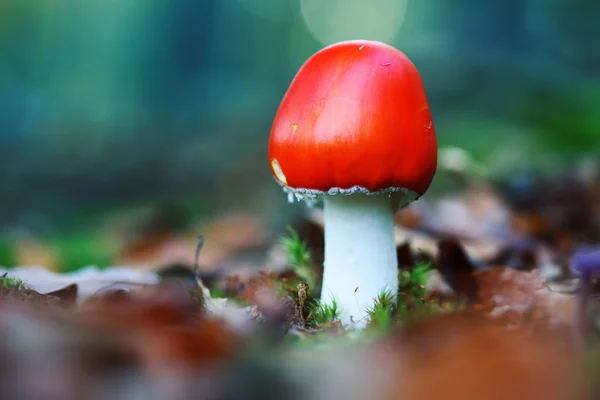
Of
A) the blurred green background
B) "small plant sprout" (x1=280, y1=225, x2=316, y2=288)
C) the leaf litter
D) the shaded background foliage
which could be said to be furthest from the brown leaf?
the shaded background foliage

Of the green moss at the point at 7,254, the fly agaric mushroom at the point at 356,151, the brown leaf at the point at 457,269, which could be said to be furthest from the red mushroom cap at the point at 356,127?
the green moss at the point at 7,254

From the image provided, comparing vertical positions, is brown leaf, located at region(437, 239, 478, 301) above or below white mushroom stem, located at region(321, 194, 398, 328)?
below

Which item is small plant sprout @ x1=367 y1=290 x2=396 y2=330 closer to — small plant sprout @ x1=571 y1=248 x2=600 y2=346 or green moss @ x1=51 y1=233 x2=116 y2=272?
small plant sprout @ x1=571 y1=248 x2=600 y2=346

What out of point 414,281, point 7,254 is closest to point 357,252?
point 414,281

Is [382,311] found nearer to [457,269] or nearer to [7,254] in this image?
[457,269]

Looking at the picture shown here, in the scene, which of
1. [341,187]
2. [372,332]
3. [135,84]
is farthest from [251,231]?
[135,84]

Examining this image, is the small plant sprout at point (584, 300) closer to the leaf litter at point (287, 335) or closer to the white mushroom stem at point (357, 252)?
the leaf litter at point (287, 335)

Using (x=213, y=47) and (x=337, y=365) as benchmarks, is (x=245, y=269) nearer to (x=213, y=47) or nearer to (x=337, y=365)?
(x=337, y=365)
